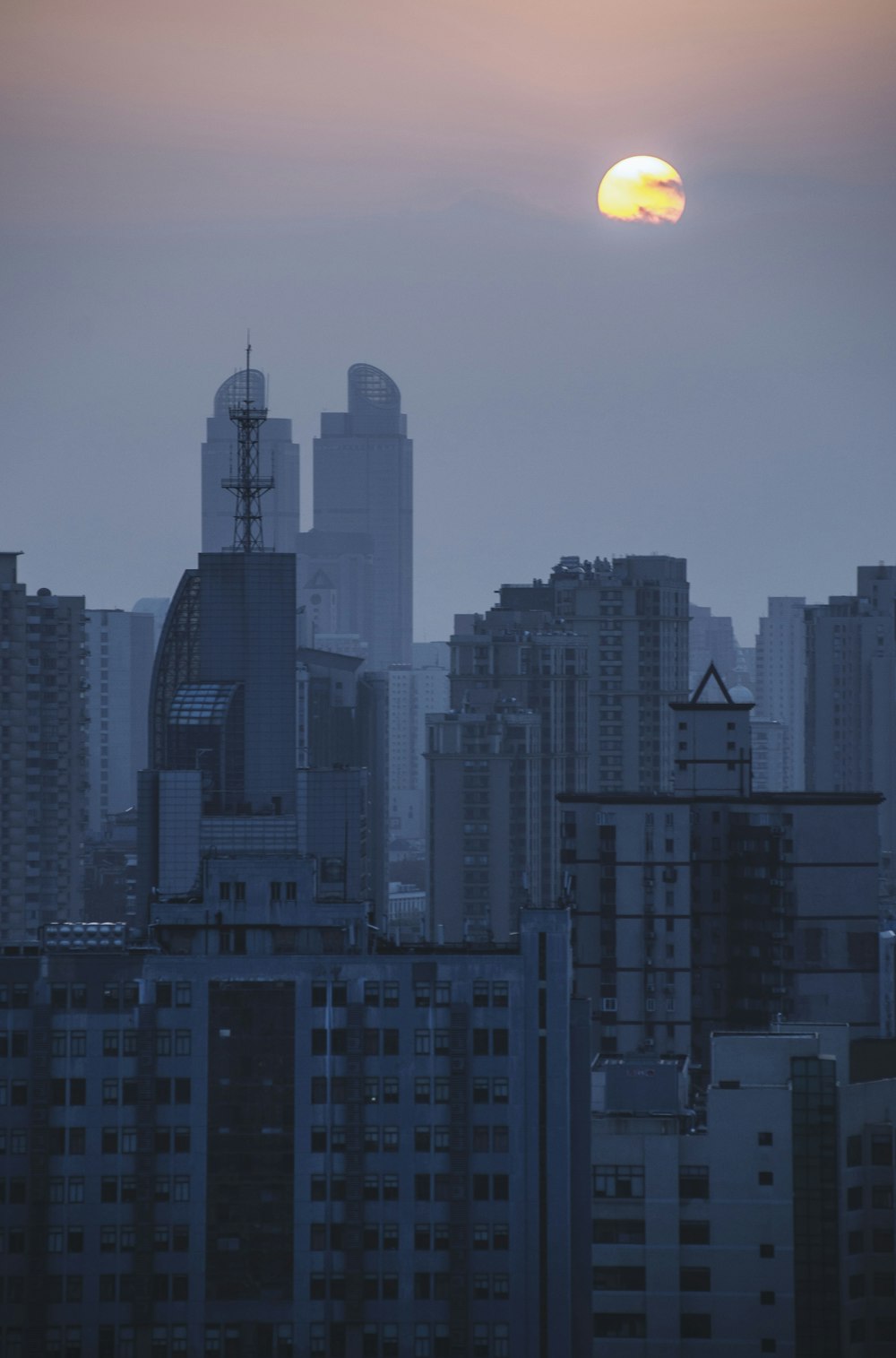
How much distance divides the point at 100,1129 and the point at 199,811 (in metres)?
46.6

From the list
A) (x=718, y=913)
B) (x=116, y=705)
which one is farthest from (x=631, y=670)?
(x=116, y=705)

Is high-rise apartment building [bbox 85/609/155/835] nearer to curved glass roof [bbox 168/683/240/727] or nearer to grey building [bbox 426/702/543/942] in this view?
grey building [bbox 426/702/543/942]

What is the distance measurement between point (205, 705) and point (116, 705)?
8705 cm

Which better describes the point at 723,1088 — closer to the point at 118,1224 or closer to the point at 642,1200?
the point at 642,1200

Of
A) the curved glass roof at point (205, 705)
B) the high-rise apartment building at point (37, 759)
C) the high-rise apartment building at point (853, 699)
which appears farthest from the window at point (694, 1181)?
the high-rise apartment building at point (853, 699)

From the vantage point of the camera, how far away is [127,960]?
3731cm

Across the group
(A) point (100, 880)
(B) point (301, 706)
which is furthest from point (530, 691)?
(A) point (100, 880)

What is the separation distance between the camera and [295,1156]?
3700cm

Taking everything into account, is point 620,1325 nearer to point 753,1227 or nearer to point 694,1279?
point 694,1279

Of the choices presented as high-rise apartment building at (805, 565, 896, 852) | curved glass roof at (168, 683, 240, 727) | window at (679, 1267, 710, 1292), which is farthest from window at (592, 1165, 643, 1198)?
high-rise apartment building at (805, 565, 896, 852)

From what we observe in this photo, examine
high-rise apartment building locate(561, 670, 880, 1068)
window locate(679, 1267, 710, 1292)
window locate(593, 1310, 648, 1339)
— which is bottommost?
window locate(593, 1310, 648, 1339)

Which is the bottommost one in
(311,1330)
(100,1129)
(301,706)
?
(311,1330)

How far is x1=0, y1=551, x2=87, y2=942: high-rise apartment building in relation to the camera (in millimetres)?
95875

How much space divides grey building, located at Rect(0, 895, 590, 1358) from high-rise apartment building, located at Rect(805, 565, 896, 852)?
102790mm
